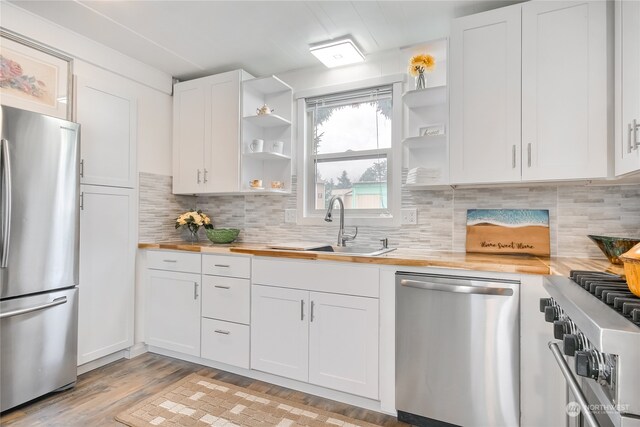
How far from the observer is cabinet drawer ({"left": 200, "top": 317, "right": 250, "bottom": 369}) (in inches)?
96.7

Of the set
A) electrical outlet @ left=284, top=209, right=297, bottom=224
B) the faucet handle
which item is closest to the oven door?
the faucet handle

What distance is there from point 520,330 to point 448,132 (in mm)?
1187

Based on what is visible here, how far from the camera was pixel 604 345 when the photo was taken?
2.23 ft

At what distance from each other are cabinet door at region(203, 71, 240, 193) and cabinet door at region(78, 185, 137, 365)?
706 millimetres

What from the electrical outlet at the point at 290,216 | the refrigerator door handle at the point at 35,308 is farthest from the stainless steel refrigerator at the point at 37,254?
the electrical outlet at the point at 290,216

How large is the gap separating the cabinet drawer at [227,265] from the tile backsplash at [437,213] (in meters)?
0.67

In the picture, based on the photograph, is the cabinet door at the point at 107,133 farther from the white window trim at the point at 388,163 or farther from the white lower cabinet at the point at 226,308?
the white window trim at the point at 388,163

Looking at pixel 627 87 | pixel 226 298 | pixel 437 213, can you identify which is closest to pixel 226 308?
pixel 226 298

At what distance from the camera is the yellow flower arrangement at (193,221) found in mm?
3158

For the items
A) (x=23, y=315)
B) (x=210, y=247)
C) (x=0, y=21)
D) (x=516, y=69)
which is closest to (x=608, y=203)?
(x=516, y=69)

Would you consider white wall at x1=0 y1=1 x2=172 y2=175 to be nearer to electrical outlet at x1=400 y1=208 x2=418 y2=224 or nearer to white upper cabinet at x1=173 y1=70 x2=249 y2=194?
white upper cabinet at x1=173 y1=70 x2=249 y2=194

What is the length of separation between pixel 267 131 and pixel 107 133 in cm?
130

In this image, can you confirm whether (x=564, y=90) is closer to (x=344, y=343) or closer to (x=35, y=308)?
(x=344, y=343)

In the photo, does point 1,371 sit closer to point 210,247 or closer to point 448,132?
point 210,247
